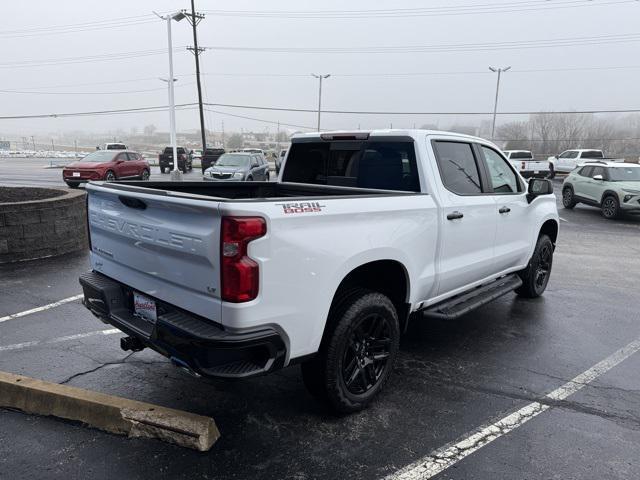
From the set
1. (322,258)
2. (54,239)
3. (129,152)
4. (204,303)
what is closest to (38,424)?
(204,303)

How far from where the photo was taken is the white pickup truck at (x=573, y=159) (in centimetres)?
2947

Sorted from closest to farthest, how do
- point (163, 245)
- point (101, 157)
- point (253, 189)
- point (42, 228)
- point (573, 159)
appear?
point (163, 245) → point (253, 189) → point (42, 228) → point (101, 157) → point (573, 159)

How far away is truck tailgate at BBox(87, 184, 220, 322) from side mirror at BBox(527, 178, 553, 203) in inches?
159

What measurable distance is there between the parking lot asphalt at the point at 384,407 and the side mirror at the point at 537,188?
137 cm

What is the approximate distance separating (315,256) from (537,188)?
11.7 ft

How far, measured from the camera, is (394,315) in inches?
137

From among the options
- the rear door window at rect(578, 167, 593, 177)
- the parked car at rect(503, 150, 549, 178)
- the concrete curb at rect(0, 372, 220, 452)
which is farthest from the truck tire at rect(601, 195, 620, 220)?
the parked car at rect(503, 150, 549, 178)

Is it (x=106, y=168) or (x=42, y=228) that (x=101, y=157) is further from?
(x=42, y=228)

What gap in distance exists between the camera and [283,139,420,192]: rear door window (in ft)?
13.3

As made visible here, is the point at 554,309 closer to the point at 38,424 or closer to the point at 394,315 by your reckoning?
the point at 394,315

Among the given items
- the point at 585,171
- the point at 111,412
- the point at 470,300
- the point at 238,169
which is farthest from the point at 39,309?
the point at 585,171

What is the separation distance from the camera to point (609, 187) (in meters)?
14.0

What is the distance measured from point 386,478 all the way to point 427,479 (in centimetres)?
23

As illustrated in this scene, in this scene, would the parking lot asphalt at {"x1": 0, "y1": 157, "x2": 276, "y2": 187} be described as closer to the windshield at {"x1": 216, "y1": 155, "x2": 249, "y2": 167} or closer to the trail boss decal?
the windshield at {"x1": 216, "y1": 155, "x2": 249, "y2": 167}
